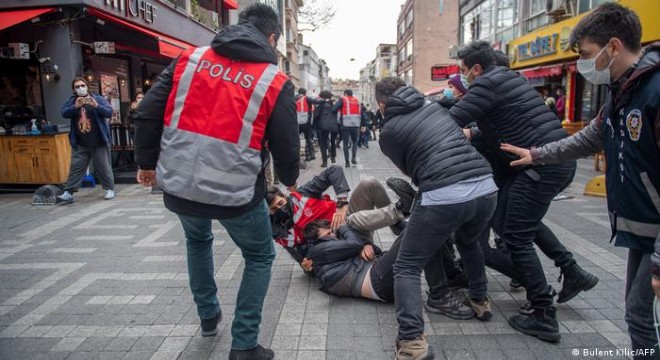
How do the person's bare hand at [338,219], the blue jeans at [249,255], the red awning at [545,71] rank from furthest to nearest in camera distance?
the red awning at [545,71]
the person's bare hand at [338,219]
the blue jeans at [249,255]

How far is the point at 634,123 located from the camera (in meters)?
2.07

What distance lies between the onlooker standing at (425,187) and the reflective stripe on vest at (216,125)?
2.67 ft

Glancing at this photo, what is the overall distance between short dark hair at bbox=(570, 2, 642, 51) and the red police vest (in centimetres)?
237

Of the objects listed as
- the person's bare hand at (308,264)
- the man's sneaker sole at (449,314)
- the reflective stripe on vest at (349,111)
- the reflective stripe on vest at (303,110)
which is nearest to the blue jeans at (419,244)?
the man's sneaker sole at (449,314)

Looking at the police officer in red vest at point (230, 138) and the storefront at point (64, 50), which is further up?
the storefront at point (64, 50)

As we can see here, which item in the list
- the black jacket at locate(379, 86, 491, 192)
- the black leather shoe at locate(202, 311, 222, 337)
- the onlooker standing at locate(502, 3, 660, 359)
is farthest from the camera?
the black leather shoe at locate(202, 311, 222, 337)

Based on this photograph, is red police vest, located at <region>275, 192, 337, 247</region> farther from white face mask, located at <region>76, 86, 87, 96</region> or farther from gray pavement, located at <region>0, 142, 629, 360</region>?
white face mask, located at <region>76, 86, 87, 96</region>

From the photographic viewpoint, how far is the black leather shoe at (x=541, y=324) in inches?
120

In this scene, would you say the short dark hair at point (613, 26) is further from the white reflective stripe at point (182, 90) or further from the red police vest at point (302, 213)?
the red police vest at point (302, 213)

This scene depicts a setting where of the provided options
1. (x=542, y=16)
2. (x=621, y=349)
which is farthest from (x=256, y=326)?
(x=542, y=16)

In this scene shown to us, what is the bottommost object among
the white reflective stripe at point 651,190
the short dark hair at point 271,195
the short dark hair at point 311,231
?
the short dark hair at point 311,231

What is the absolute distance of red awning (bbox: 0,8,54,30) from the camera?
26.8 feet

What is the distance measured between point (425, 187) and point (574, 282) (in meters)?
1.54

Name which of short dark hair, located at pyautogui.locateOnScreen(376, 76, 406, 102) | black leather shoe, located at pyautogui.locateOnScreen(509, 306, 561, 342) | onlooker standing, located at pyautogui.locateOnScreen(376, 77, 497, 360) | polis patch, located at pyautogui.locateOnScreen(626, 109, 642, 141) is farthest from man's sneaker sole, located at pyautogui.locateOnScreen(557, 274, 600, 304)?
short dark hair, located at pyautogui.locateOnScreen(376, 76, 406, 102)
